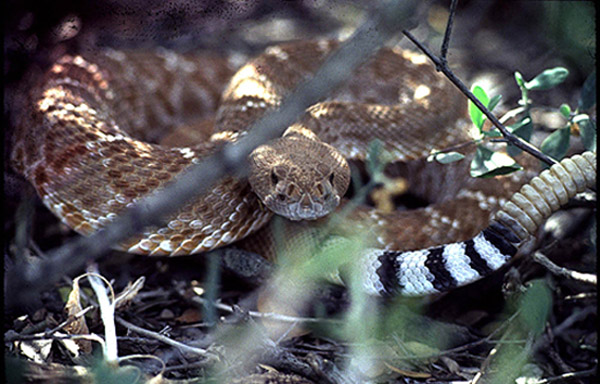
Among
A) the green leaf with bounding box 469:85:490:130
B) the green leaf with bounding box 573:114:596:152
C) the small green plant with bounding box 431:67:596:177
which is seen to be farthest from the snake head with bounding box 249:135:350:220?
the green leaf with bounding box 573:114:596:152

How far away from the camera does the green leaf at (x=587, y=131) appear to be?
3.09 m

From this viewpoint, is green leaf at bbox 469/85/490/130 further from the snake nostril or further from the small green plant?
the snake nostril

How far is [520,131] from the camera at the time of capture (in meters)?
3.15

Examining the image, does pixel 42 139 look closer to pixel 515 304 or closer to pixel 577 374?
pixel 515 304

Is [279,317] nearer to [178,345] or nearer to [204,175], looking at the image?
[178,345]

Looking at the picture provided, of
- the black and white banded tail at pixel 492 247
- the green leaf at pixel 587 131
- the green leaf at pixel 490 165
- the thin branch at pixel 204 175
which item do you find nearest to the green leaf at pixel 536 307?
the black and white banded tail at pixel 492 247

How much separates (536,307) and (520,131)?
0.93m

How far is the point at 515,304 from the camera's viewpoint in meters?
3.10

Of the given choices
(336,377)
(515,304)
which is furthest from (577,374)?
(336,377)

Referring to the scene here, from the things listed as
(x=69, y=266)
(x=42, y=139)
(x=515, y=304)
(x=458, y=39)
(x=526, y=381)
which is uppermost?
(x=458, y=39)

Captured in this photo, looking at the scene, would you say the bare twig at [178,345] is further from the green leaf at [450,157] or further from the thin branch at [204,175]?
the green leaf at [450,157]

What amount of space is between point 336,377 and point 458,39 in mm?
4018

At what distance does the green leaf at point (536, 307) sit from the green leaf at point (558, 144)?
0.76 m

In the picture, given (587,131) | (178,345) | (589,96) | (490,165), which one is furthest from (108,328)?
(589,96)
